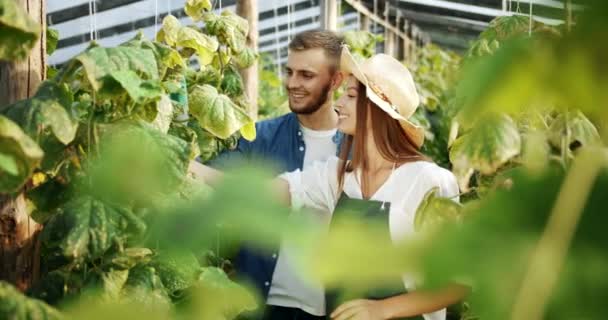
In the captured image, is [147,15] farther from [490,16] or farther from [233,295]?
[233,295]

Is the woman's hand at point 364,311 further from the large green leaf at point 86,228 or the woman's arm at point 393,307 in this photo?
the large green leaf at point 86,228

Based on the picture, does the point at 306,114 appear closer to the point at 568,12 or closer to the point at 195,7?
the point at 195,7

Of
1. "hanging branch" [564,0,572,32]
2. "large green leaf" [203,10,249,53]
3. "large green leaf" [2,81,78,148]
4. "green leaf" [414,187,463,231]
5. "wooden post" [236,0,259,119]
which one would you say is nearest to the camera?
"hanging branch" [564,0,572,32]

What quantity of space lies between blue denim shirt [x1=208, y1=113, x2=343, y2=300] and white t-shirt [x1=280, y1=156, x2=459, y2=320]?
10.9 inches

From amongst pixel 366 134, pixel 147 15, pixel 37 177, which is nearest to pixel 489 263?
pixel 37 177

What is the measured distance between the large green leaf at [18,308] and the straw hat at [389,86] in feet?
4.84

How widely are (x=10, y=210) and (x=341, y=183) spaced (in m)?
1.07

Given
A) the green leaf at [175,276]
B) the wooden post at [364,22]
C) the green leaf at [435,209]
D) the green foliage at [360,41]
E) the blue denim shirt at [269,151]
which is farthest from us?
the wooden post at [364,22]

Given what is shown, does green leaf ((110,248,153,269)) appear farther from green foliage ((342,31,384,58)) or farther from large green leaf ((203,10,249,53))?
green foliage ((342,31,384,58))

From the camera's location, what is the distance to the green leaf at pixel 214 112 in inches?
87.9

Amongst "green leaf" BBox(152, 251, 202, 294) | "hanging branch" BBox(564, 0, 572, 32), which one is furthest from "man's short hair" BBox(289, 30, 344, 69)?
"hanging branch" BBox(564, 0, 572, 32)

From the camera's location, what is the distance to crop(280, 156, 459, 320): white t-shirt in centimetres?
221

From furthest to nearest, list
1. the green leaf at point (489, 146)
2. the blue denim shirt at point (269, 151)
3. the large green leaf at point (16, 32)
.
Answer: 1. the blue denim shirt at point (269, 151)
2. the large green leaf at point (16, 32)
3. the green leaf at point (489, 146)

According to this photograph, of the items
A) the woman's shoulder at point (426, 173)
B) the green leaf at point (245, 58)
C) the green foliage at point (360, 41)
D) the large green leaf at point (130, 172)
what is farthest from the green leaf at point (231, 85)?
the green foliage at point (360, 41)
